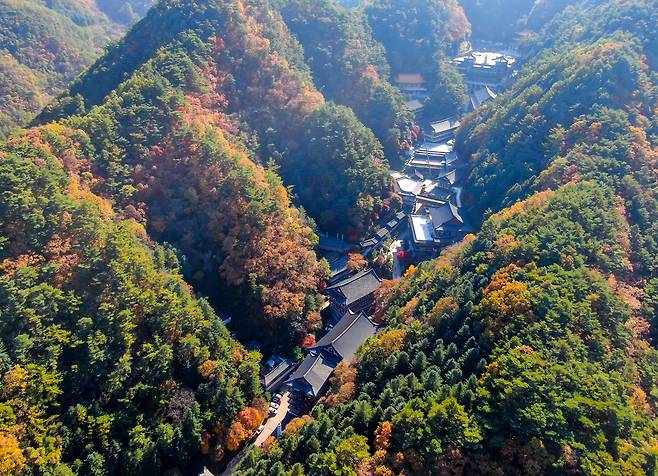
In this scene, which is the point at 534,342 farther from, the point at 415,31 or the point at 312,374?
the point at 415,31

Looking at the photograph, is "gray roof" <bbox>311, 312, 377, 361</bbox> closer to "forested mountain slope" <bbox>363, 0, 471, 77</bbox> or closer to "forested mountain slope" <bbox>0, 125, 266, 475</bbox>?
"forested mountain slope" <bbox>0, 125, 266, 475</bbox>

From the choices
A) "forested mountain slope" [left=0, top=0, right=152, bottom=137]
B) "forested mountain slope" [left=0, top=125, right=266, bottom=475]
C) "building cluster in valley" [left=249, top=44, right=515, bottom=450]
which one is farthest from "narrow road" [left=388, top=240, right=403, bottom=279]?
"forested mountain slope" [left=0, top=0, right=152, bottom=137]

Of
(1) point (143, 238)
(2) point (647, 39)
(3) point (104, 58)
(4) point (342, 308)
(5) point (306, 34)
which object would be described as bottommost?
(4) point (342, 308)

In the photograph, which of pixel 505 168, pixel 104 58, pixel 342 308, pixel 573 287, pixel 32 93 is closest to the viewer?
pixel 573 287

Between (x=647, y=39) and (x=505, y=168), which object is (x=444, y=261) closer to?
(x=505, y=168)

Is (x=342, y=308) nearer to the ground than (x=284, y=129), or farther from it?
nearer to the ground

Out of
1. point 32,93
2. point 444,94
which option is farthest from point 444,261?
point 32,93

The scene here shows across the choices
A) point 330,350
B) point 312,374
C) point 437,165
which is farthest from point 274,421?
point 437,165

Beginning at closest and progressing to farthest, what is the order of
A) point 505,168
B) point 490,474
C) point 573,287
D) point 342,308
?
point 490,474 < point 573,287 < point 342,308 < point 505,168
